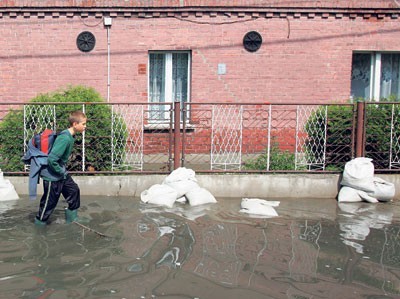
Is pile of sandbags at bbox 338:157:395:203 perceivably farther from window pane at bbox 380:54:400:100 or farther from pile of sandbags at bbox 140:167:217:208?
window pane at bbox 380:54:400:100

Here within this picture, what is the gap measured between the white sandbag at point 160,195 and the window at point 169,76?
13.5 ft

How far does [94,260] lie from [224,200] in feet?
11.2

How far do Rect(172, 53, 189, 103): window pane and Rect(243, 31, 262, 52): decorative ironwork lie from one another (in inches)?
56.8

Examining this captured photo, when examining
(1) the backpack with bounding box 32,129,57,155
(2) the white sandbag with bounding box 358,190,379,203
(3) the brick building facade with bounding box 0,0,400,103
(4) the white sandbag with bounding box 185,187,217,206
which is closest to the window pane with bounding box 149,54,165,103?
(3) the brick building facade with bounding box 0,0,400,103

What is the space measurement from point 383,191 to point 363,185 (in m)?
0.33

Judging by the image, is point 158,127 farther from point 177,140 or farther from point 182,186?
point 182,186

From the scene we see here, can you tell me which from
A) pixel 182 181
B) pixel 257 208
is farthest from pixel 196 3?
pixel 257 208

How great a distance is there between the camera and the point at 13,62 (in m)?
11.2

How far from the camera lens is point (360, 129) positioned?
27.4 feet

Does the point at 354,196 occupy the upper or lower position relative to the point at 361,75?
lower

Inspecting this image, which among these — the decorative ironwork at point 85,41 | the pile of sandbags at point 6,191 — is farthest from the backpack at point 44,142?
the decorative ironwork at point 85,41

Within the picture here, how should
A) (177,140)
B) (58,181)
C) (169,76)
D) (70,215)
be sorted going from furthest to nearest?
(169,76) → (177,140) → (70,215) → (58,181)

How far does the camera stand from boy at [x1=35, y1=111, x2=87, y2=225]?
5836mm

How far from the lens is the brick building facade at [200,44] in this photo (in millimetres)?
11031
